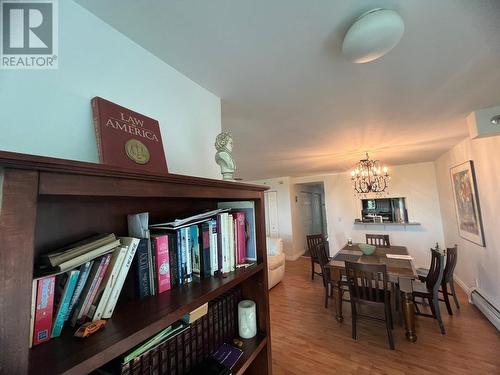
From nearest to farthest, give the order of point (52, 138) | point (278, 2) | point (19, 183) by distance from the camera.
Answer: point (19, 183) → point (52, 138) → point (278, 2)

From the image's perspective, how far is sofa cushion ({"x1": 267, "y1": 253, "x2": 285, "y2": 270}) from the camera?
3563 millimetres

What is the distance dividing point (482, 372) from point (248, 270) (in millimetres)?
2477

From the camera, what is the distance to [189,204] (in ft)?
3.74

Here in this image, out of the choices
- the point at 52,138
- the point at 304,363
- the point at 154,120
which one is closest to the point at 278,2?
the point at 154,120

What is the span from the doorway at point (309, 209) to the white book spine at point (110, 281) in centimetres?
583

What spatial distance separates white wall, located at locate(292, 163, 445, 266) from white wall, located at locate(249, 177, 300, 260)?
104 cm

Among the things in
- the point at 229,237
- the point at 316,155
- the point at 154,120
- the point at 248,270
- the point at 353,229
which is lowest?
the point at 353,229

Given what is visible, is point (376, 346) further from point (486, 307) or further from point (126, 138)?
point (126, 138)

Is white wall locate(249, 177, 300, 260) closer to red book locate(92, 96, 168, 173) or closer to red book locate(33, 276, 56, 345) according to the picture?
red book locate(92, 96, 168, 173)

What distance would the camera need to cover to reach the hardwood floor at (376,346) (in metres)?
1.88

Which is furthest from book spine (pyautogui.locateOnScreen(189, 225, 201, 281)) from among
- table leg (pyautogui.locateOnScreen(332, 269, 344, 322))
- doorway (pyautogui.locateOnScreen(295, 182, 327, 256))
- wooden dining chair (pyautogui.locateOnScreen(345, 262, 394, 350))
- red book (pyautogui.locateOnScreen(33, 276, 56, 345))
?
doorway (pyautogui.locateOnScreen(295, 182, 327, 256))

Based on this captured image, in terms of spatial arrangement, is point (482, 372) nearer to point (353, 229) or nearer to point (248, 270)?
point (248, 270)

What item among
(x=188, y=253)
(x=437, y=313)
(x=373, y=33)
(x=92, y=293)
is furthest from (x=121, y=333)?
(x=437, y=313)

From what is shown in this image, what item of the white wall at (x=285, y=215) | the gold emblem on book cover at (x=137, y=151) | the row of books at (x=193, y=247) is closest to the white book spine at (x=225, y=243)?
the row of books at (x=193, y=247)
